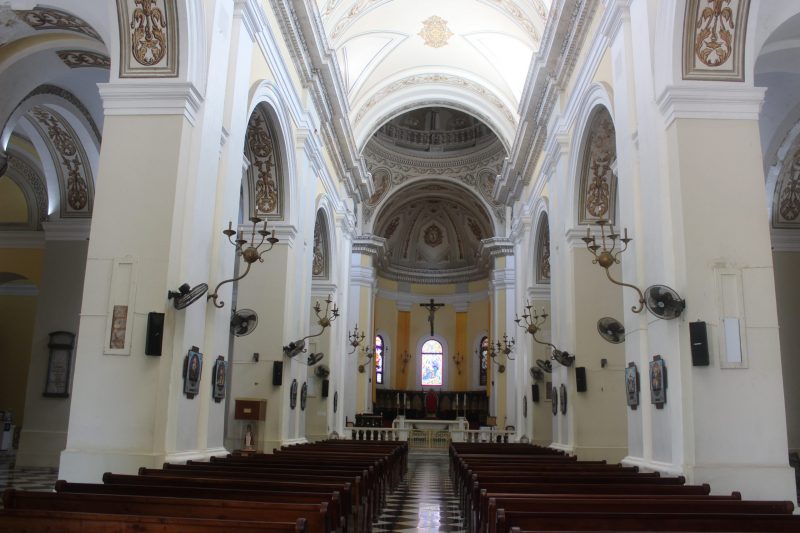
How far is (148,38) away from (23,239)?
370 inches

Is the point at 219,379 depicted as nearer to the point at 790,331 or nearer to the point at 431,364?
the point at 790,331

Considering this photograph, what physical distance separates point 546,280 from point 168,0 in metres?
11.0

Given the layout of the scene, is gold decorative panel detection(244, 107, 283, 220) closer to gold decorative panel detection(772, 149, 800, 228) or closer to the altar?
gold decorative panel detection(772, 149, 800, 228)

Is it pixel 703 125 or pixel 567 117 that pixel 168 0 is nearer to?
pixel 703 125

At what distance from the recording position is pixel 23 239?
49.1ft

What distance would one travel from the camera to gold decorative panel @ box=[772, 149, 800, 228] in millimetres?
11953

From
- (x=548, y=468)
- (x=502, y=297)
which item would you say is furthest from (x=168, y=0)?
(x=502, y=297)

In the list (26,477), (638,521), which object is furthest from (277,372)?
(638,521)

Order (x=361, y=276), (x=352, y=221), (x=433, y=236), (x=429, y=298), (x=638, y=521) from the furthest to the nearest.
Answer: (x=433, y=236) < (x=429, y=298) < (x=361, y=276) < (x=352, y=221) < (x=638, y=521)

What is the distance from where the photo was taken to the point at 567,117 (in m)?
12.1

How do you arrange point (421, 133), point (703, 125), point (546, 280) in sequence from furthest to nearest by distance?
point (421, 133), point (546, 280), point (703, 125)

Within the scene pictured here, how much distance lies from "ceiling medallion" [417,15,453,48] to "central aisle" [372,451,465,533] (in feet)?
32.4

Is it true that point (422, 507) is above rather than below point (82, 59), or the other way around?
below

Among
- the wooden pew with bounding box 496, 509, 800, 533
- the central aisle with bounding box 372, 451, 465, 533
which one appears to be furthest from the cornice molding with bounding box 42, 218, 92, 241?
the wooden pew with bounding box 496, 509, 800, 533
